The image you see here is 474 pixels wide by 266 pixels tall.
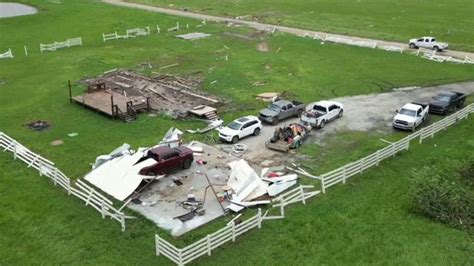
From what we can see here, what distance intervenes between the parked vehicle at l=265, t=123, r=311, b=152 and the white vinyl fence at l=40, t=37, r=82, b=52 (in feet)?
120

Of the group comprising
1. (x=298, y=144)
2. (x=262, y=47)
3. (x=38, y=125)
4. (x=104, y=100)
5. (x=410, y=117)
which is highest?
(x=410, y=117)

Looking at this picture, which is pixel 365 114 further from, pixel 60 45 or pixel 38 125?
pixel 60 45

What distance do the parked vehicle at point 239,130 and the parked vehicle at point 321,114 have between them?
3852 millimetres

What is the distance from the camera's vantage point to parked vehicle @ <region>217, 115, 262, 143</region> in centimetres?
→ 3366

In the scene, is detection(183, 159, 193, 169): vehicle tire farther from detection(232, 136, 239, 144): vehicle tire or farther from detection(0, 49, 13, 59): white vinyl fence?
detection(0, 49, 13, 59): white vinyl fence

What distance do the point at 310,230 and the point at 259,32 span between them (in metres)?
47.7

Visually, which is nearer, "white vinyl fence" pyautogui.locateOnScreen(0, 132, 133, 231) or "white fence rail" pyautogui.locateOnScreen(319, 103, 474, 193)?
"white vinyl fence" pyautogui.locateOnScreen(0, 132, 133, 231)

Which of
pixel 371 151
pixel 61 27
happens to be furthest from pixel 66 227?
pixel 61 27

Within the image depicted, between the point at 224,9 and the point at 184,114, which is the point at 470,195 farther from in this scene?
the point at 224,9

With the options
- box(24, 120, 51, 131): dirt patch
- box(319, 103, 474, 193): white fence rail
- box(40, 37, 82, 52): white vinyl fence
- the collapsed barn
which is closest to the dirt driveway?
box(319, 103, 474, 193): white fence rail

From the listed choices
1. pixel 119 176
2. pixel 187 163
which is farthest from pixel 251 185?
pixel 119 176

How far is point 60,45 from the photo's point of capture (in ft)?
201

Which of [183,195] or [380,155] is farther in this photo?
[380,155]

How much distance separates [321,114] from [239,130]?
6.67 metres
